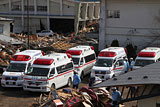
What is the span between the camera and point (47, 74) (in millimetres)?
21000

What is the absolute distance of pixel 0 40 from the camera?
35250 millimetres

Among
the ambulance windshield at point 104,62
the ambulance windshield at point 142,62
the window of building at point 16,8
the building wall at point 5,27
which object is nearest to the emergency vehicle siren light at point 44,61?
the ambulance windshield at point 104,62

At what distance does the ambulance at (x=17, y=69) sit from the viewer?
22.0 meters

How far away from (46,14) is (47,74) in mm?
35632

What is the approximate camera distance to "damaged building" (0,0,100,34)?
5412 centimetres

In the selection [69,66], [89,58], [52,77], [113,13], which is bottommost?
[52,77]

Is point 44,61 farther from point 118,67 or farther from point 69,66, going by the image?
point 118,67

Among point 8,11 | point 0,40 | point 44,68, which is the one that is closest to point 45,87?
point 44,68

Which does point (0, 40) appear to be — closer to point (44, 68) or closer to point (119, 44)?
point (119, 44)

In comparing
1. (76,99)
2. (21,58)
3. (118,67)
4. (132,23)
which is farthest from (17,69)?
(132,23)

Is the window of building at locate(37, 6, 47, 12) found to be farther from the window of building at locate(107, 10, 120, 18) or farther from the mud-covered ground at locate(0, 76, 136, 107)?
the mud-covered ground at locate(0, 76, 136, 107)

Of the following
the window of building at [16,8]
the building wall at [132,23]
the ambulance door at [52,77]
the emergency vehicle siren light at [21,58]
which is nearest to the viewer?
the ambulance door at [52,77]

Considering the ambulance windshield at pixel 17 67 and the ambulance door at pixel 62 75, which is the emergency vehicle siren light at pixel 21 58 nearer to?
the ambulance windshield at pixel 17 67

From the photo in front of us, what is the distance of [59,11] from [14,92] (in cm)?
3398
